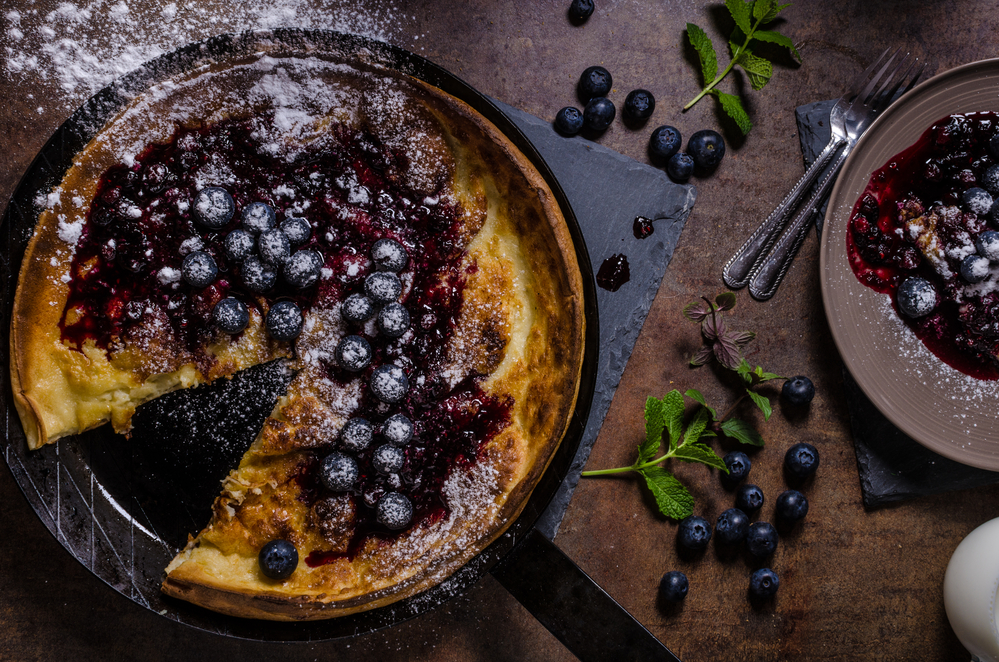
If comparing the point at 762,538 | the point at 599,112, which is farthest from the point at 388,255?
the point at 762,538

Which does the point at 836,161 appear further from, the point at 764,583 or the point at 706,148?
the point at 764,583

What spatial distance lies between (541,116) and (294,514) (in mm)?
1835

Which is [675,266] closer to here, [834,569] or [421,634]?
[834,569]

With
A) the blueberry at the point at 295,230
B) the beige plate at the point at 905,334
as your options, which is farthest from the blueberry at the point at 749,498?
the blueberry at the point at 295,230

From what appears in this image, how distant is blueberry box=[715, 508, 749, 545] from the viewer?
2.51 m

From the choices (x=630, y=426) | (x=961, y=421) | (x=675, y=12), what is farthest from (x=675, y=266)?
(x=961, y=421)

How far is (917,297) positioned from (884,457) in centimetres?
69

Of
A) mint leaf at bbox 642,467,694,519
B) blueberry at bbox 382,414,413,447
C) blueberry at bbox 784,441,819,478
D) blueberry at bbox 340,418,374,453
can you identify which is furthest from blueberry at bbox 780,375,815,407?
blueberry at bbox 340,418,374,453

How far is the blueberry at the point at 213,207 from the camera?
209cm

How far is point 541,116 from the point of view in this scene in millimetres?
2541

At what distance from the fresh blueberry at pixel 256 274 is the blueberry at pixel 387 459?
0.70 m

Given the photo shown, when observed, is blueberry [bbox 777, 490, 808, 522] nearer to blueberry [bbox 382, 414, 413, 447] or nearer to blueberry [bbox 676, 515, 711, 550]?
blueberry [bbox 676, 515, 711, 550]

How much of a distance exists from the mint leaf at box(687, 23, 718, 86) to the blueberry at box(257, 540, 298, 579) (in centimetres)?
243

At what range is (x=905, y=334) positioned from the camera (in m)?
2.41
